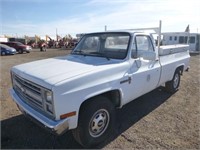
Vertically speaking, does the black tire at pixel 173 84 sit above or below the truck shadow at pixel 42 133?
above

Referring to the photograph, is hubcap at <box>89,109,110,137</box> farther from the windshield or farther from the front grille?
the windshield

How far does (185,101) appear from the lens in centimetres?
556

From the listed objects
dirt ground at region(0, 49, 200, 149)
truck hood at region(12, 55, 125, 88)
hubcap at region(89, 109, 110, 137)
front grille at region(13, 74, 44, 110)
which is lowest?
dirt ground at region(0, 49, 200, 149)

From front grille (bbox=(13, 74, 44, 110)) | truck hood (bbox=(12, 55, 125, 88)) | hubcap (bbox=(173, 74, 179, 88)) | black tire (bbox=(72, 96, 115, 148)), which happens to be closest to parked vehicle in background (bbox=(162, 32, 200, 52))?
hubcap (bbox=(173, 74, 179, 88))

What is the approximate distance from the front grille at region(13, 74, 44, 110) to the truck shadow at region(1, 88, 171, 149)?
75 centimetres

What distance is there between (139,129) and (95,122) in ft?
3.79

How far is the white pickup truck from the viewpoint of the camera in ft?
9.00

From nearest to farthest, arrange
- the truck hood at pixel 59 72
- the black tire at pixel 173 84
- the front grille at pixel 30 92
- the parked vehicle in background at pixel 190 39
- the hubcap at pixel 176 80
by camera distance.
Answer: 1. the truck hood at pixel 59 72
2. the front grille at pixel 30 92
3. the black tire at pixel 173 84
4. the hubcap at pixel 176 80
5. the parked vehicle in background at pixel 190 39

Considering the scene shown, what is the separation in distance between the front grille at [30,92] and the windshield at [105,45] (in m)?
1.59

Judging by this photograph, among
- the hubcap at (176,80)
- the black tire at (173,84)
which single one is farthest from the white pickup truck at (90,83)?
the hubcap at (176,80)

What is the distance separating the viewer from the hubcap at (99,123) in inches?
128

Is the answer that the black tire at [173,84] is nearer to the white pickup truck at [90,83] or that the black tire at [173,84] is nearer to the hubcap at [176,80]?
the hubcap at [176,80]

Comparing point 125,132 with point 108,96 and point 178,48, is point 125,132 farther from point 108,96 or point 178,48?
point 178,48

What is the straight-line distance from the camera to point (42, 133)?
3736 mm
